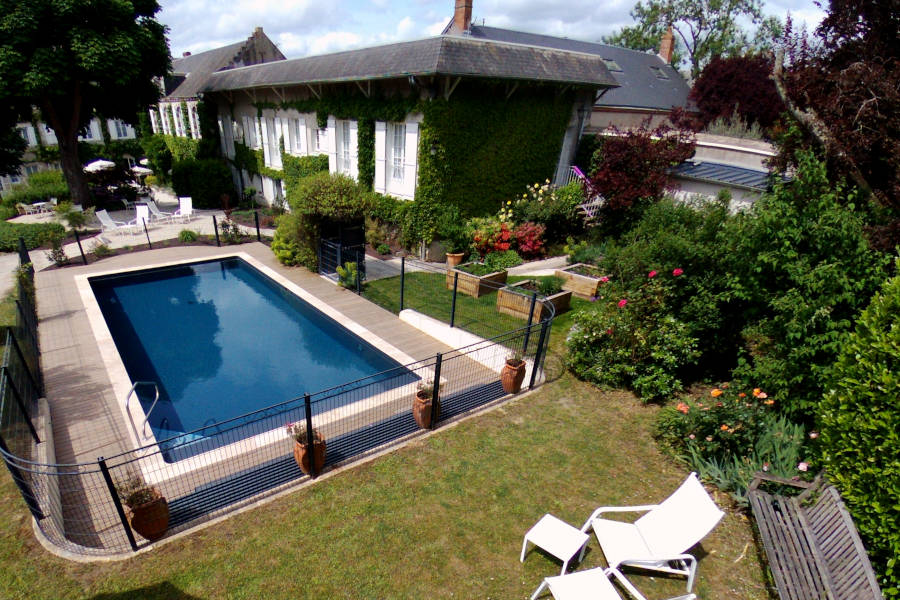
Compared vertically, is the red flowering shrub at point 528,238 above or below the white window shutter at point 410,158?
below

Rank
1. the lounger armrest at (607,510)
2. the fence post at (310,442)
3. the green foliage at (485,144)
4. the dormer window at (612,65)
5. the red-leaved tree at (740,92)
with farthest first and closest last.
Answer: the dormer window at (612,65)
the red-leaved tree at (740,92)
the green foliage at (485,144)
the fence post at (310,442)
the lounger armrest at (607,510)

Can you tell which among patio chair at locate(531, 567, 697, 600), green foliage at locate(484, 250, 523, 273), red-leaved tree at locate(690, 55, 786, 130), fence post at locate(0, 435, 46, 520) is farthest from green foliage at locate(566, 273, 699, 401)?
red-leaved tree at locate(690, 55, 786, 130)

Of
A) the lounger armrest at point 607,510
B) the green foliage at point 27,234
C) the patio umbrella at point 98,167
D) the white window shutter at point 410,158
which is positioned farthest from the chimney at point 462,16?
the patio umbrella at point 98,167

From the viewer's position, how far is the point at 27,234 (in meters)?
15.1

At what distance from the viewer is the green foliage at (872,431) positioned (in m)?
3.50

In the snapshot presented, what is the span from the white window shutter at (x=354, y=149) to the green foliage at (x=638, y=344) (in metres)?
10.7

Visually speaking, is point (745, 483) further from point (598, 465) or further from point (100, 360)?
point (100, 360)

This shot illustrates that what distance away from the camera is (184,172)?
21.7 meters

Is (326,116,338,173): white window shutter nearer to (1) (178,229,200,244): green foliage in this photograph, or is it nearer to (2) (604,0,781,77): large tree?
(1) (178,229,200,244): green foliage

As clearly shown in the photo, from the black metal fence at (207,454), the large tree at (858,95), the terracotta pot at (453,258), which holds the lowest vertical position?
the black metal fence at (207,454)

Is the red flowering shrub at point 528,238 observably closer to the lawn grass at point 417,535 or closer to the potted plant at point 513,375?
the potted plant at point 513,375

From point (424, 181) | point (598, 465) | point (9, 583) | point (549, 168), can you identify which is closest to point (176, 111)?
point (424, 181)

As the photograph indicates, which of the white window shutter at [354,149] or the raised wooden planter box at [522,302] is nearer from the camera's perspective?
the raised wooden planter box at [522,302]

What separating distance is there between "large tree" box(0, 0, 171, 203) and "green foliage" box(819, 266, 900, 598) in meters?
22.5
